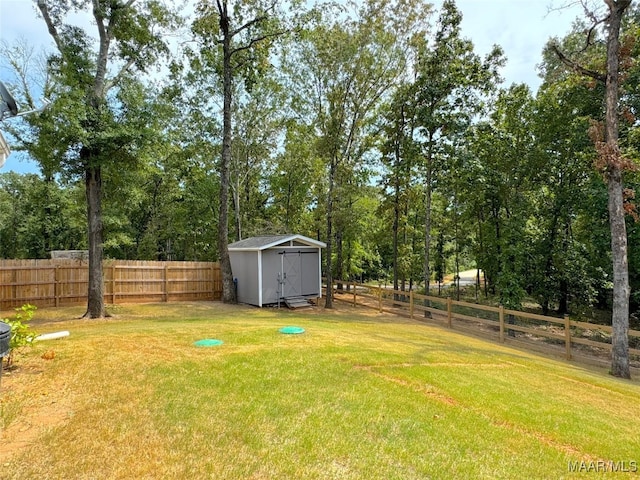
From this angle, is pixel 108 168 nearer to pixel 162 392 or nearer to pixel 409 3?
pixel 162 392

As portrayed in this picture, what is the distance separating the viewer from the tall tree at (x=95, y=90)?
8961 mm

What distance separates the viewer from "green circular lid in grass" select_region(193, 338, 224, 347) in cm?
577

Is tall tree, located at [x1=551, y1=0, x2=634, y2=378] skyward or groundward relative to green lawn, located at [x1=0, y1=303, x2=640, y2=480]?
skyward

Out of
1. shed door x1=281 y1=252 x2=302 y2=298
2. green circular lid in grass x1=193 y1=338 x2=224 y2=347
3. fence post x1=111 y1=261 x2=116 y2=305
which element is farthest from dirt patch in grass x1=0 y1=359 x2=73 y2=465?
shed door x1=281 y1=252 x2=302 y2=298

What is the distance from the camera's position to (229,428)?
3.08 metres

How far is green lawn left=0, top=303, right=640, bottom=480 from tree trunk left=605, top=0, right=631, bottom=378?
3.11 m

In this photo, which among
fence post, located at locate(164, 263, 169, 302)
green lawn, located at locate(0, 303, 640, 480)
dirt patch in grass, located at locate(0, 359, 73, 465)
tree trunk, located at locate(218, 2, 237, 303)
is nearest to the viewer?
green lawn, located at locate(0, 303, 640, 480)

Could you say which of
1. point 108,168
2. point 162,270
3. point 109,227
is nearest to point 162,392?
point 108,168

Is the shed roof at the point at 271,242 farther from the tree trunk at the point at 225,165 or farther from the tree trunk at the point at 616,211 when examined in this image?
the tree trunk at the point at 616,211

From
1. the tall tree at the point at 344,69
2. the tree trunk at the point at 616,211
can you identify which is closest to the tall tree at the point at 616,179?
the tree trunk at the point at 616,211

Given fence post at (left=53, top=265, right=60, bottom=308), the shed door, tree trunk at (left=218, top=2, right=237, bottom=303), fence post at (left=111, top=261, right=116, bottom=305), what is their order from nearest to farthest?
fence post at (left=53, top=265, right=60, bottom=308), fence post at (left=111, top=261, right=116, bottom=305), tree trunk at (left=218, top=2, right=237, bottom=303), the shed door

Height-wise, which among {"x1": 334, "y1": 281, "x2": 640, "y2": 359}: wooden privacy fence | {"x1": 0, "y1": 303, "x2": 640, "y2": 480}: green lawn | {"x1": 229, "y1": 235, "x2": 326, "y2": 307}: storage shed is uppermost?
{"x1": 229, "y1": 235, "x2": 326, "y2": 307}: storage shed

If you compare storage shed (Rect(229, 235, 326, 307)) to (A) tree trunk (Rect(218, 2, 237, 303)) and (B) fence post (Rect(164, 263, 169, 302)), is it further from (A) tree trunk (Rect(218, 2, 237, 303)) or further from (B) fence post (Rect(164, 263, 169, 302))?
(B) fence post (Rect(164, 263, 169, 302))

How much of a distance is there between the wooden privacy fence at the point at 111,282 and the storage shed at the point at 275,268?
5.06 feet
